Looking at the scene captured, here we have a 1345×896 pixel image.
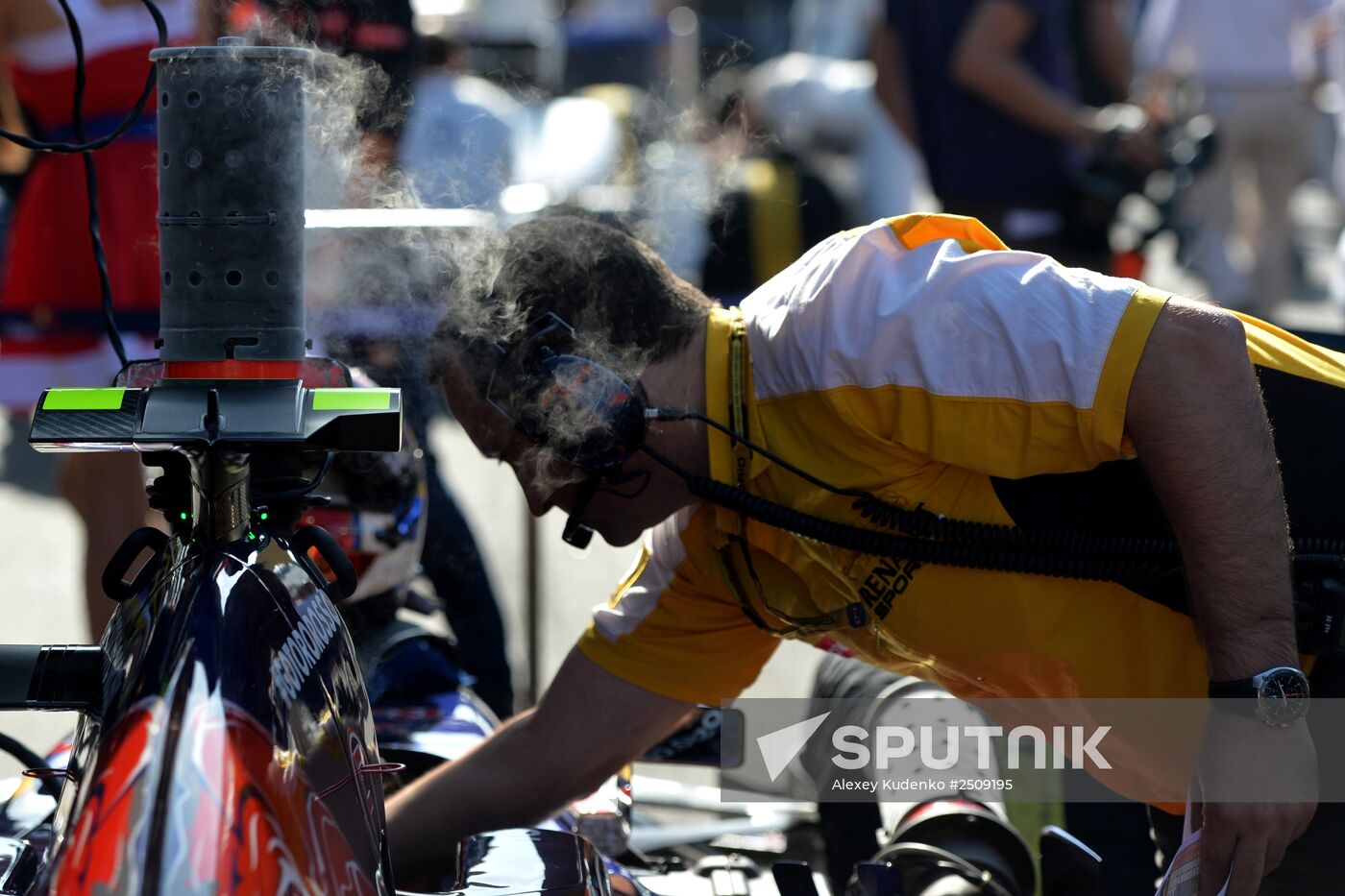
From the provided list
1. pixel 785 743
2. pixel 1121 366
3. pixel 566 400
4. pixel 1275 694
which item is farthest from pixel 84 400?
pixel 785 743

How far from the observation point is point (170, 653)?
52.1 inches

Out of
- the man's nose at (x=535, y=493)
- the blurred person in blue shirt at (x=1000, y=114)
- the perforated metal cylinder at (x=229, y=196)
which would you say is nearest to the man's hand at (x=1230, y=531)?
the man's nose at (x=535, y=493)

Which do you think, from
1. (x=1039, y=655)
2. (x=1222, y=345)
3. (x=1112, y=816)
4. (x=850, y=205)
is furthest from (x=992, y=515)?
(x=850, y=205)

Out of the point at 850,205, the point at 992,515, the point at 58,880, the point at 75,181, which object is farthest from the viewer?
the point at 850,205

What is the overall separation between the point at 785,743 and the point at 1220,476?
1.34m

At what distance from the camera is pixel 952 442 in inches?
75.6

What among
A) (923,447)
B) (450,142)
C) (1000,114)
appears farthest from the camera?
(1000,114)

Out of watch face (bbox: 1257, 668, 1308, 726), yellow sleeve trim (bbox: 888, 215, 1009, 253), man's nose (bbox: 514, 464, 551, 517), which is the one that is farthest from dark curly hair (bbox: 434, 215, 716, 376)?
watch face (bbox: 1257, 668, 1308, 726)

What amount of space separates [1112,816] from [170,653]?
181 centimetres

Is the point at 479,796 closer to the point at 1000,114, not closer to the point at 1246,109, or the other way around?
the point at 1000,114

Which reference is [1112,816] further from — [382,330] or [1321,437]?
[382,330]

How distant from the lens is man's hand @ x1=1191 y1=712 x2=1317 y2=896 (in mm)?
1825

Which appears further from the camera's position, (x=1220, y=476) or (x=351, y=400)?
(x=1220, y=476)

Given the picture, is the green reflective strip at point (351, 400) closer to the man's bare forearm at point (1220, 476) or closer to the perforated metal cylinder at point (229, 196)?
the perforated metal cylinder at point (229, 196)
